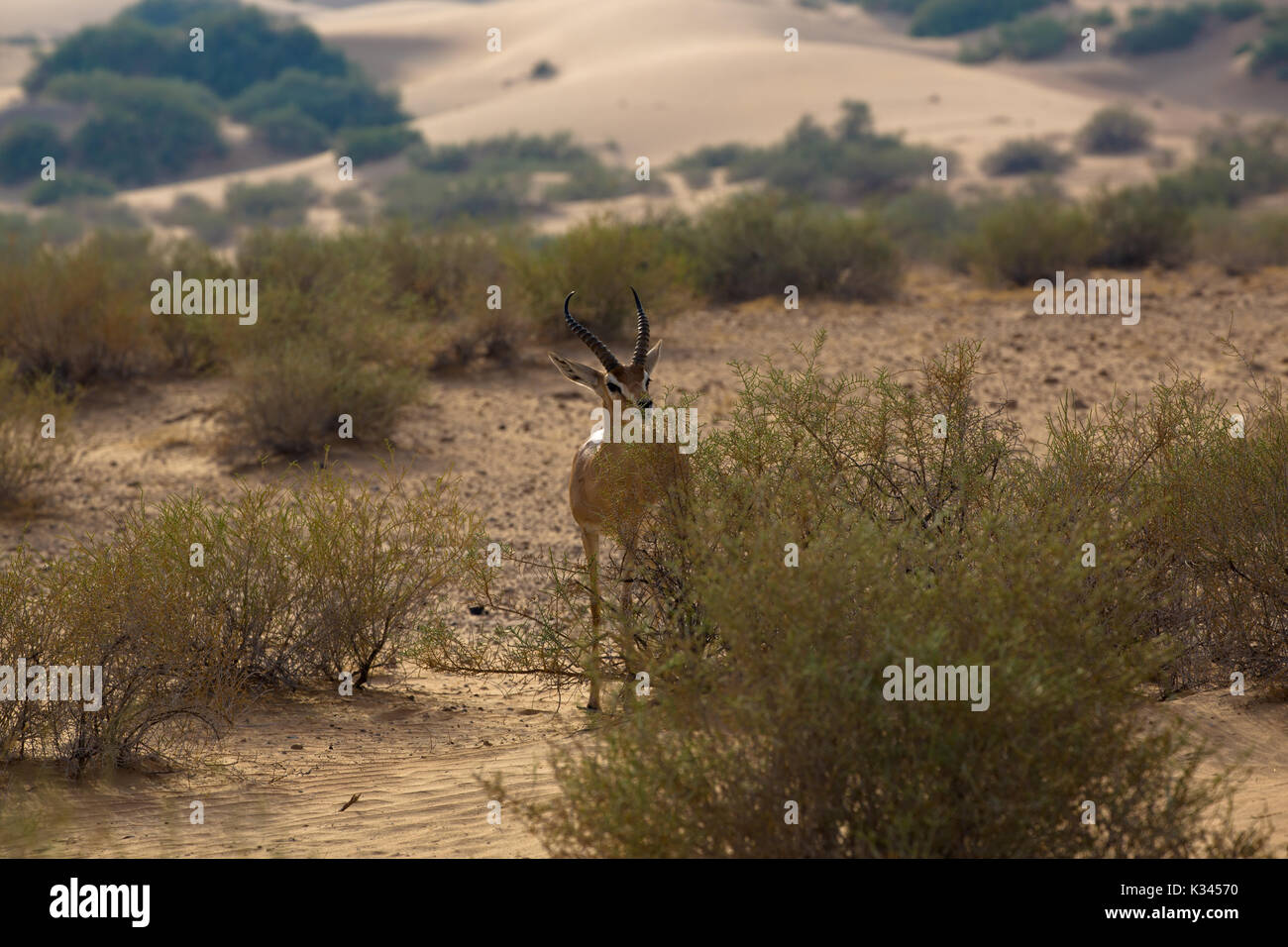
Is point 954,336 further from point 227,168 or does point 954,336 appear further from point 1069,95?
point 1069,95

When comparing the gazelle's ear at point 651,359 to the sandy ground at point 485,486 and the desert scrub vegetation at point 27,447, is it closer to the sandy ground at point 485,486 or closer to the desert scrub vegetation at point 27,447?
the sandy ground at point 485,486

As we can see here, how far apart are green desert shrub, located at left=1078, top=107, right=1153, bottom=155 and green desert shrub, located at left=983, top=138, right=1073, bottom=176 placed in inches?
154

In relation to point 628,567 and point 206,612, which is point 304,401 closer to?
point 206,612

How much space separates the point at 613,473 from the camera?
6.40m

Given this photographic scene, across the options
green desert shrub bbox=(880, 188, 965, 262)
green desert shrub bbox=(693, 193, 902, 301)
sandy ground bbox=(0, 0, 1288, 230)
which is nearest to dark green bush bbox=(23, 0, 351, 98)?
sandy ground bbox=(0, 0, 1288, 230)

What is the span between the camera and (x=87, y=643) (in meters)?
5.88

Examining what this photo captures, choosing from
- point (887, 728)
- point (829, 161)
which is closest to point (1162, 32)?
point (829, 161)

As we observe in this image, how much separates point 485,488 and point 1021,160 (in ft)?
128

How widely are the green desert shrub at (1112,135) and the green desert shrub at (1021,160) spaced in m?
3.91

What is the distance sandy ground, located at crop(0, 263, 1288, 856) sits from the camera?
529 cm

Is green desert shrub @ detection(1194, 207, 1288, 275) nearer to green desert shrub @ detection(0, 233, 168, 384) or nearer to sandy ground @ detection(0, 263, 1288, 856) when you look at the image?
sandy ground @ detection(0, 263, 1288, 856)

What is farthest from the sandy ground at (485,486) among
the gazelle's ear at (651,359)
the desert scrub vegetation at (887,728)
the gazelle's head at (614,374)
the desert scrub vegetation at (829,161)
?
the desert scrub vegetation at (829,161)

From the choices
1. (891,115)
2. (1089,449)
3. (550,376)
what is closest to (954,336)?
(550,376)

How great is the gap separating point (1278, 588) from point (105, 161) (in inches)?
2091
